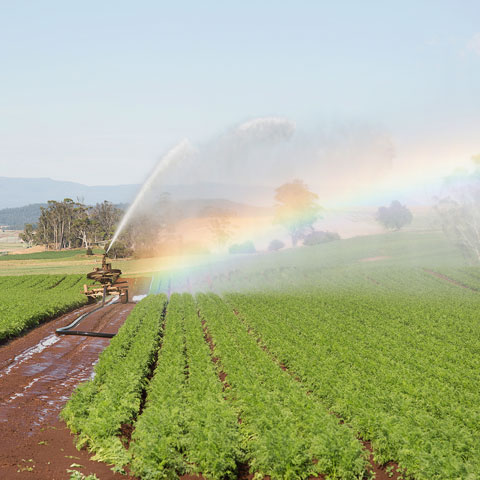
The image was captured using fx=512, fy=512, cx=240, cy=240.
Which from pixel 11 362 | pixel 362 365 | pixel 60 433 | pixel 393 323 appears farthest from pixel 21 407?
pixel 393 323

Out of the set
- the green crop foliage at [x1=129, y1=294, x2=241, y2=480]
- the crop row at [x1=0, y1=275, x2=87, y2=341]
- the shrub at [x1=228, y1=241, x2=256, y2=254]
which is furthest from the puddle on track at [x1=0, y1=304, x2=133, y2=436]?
the shrub at [x1=228, y1=241, x2=256, y2=254]

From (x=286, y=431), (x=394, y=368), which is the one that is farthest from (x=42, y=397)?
(x=394, y=368)

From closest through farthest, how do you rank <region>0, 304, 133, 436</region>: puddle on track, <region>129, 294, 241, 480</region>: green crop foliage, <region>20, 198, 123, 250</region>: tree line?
→ 1. <region>129, 294, 241, 480</region>: green crop foliage
2. <region>0, 304, 133, 436</region>: puddle on track
3. <region>20, 198, 123, 250</region>: tree line

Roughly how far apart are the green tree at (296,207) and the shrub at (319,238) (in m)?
11.5

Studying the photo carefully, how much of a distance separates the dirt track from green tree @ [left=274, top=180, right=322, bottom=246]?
31719mm

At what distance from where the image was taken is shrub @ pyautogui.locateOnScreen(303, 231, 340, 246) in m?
90.9

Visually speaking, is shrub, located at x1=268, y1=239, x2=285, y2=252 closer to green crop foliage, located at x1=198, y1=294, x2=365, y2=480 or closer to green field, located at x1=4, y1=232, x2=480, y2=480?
green field, located at x1=4, y1=232, x2=480, y2=480

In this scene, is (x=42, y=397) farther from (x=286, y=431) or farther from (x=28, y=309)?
(x=28, y=309)

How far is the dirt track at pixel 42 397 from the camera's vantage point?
10.5 metres

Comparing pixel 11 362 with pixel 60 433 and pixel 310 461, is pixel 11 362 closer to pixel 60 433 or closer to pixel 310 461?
pixel 60 433

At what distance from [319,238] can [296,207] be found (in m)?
30.2

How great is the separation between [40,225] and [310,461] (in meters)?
157

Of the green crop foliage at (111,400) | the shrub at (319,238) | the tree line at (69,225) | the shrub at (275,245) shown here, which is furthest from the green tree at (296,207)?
the tree line at (69,225)

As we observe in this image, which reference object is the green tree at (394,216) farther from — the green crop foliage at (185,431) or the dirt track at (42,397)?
the green crop foliage at (185,431)
